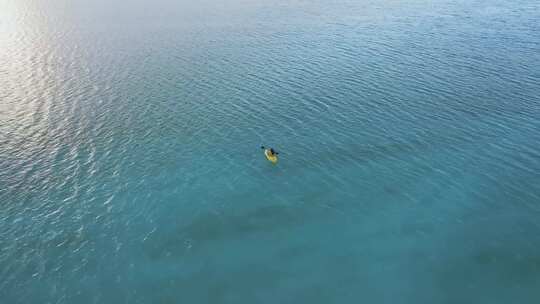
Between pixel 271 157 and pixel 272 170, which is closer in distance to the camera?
pixel 272 170

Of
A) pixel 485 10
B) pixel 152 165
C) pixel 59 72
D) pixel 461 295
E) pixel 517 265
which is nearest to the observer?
pixel 461 295

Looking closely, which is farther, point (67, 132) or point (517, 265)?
point (67, 132)

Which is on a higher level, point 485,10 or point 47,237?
point 485,10

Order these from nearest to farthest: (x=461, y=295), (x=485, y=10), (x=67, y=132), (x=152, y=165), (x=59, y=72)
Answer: (x=461, y=295), (x=152, y=165), (x=67, y=132), (x=59, y=72), (x=485, y=10)

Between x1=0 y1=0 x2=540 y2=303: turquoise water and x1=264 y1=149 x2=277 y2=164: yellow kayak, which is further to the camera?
x1=264 y1=149 x2=277 y2=164: yellow kayak

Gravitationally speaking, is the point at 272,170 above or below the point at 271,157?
below

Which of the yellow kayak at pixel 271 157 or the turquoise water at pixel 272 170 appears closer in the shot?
the turquoise water at pixel 272 170

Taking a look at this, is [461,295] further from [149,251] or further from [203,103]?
[203,103]

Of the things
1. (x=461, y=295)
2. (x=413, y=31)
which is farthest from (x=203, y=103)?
(x=413, y=31)
